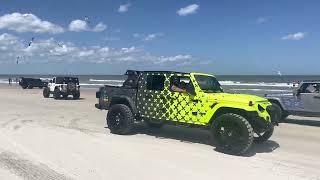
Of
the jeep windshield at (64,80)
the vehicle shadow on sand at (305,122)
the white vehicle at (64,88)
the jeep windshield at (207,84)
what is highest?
the jeep windshield at (207,84)

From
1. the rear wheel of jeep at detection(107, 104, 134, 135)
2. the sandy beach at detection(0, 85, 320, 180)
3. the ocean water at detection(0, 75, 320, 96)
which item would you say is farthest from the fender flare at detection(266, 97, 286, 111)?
the rear wheel of jeep at detection(107, 104, 134, 135)

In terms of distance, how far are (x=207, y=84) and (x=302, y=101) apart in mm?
5797

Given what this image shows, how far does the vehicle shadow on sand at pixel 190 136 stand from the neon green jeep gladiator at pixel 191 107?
0.33 m

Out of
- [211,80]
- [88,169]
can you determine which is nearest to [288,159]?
[211,80]

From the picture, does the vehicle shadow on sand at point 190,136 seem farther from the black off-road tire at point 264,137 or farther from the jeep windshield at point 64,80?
the jeep windshield at point 64,80

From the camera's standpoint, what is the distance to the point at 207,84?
11.4 m

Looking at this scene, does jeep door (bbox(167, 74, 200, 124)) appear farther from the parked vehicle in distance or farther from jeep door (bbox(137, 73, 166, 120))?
the parked vehicle in distance

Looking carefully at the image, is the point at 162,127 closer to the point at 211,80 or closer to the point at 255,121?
the point at 211,80

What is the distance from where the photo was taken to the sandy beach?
7906mm

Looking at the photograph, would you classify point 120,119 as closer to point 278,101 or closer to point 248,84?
point 278,101

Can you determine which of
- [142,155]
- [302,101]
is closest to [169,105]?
[142,155]

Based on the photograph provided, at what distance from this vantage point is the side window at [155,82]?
38.6 feet

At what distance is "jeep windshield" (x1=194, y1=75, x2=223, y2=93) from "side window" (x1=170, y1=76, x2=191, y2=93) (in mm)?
297

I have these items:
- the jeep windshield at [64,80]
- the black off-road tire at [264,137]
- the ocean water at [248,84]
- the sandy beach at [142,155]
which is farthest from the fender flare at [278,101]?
the jeep windshield at [64,80]
